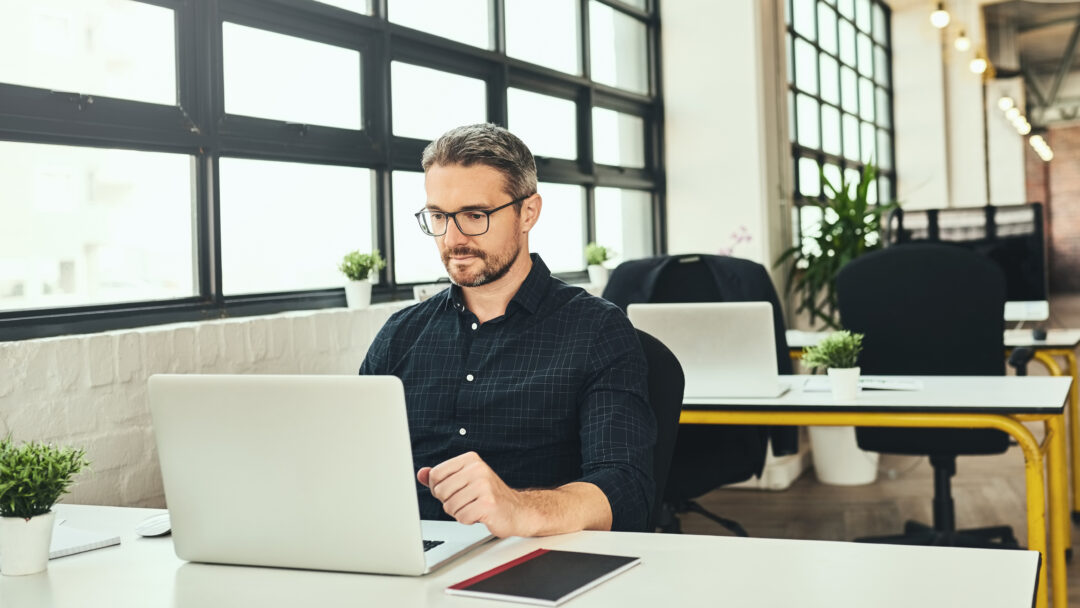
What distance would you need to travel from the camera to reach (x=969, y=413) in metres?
2.44

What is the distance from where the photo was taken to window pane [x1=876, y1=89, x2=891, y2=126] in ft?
30.2

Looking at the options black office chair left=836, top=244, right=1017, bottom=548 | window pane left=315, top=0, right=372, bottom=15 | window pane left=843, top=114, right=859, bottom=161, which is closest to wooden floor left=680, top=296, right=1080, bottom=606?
black office chair left=836, top=244, right=1017, bottom=548

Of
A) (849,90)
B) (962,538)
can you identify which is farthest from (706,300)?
(849,90)

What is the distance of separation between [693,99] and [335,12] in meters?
A: 2.65

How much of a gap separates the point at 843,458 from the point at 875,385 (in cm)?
227

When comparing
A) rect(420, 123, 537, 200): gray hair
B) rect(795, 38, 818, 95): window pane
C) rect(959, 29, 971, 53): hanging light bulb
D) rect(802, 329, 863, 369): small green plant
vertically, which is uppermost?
rect(959, 29, 971, 53): hanging light bulb

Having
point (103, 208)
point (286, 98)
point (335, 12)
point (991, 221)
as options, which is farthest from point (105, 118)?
point (991, 221)

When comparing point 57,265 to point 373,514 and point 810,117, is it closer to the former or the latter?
point 373,514

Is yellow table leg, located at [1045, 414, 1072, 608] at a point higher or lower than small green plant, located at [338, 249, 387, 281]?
lower

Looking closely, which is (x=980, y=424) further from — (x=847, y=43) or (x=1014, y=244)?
(x=847, y=43)

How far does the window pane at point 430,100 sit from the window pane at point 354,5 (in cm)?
19

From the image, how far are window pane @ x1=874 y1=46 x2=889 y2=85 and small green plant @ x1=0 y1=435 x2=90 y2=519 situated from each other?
8725 millimetres

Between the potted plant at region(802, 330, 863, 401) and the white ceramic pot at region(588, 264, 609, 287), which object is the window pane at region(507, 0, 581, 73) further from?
the potted plant at region(802, 330, 863, 401)

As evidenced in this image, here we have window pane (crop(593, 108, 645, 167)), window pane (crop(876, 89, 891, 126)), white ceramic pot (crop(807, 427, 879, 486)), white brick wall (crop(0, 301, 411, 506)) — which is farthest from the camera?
window pane (crop(876, 89, 891, 126))
